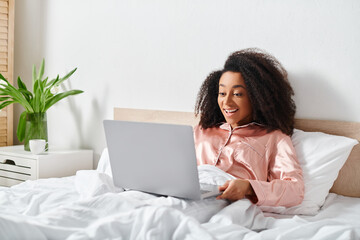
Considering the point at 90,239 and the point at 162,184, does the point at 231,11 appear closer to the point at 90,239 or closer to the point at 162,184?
the point at 162,184

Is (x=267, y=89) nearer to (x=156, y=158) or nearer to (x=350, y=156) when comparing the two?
(x=350, y=156)

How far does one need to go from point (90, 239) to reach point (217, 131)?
3.50 ft

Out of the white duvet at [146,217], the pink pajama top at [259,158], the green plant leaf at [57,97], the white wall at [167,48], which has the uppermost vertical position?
the white wall at [167,48]

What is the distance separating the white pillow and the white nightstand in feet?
5.00

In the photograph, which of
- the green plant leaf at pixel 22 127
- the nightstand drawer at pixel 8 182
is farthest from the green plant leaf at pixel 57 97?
the nightstand drawer at pixel 8 182

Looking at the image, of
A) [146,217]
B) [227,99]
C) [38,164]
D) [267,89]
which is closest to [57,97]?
[38,164]

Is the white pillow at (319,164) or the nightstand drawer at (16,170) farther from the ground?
the white pillow at (319,164)

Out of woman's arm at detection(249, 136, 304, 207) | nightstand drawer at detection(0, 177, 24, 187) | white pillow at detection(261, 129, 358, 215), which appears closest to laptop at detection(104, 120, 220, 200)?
woman's arm at detection(249, 136, 304, 207)

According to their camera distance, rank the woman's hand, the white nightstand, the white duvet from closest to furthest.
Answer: the white duvet, the woman's hand, the white nightstand

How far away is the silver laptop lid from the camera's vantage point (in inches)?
59.2

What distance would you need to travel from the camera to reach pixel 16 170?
2.85 m

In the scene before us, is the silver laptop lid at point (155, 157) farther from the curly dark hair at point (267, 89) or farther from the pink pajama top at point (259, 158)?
the curly dark hair at point (267, 89)

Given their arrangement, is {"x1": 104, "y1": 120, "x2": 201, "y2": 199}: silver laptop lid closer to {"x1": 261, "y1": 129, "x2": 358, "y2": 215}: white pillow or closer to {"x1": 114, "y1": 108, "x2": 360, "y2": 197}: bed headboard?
{"x1": 261, "y1": 129, "x2": 358, "y2": 215}: white pillow

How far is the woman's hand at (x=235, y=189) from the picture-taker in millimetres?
1638
